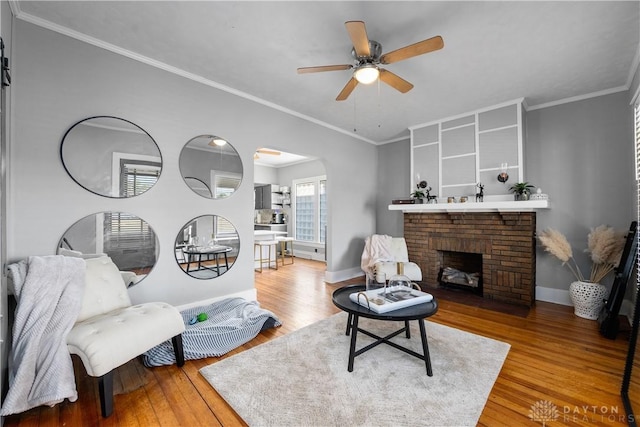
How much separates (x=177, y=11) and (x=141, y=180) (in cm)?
154

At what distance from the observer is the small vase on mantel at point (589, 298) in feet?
9.95

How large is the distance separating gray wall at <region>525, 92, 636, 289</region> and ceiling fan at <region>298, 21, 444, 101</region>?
2.63 metres

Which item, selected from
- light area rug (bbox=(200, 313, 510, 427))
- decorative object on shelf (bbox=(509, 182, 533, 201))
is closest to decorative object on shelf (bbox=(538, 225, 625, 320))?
decorative object on shelf (bbox=(509, 182, 533, 201))

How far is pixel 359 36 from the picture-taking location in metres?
1.93

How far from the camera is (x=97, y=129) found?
2.45m

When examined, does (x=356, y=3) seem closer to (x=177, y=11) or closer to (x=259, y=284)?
(x=177, y=11)

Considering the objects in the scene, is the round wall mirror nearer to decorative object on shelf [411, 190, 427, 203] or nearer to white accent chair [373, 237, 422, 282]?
white accent chair [373, 237, 422, 282]

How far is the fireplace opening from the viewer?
13.7 feet

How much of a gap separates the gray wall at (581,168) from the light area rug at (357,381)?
2206mm

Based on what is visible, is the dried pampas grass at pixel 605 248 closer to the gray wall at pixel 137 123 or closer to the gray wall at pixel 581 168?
the gray wall at pixel 581 168

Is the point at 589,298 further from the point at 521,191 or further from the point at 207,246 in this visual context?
the point at 207,246

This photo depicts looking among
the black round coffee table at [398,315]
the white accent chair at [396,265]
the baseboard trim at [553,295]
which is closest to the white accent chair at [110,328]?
the black round coffee table at [398,315]

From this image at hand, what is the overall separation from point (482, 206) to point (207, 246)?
3.67m

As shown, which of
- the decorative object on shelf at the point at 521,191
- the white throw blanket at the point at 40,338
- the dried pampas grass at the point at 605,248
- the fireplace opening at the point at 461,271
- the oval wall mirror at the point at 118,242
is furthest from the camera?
the fireplace opening at the point at 461,271
